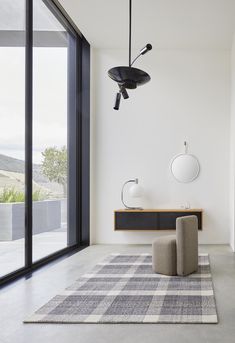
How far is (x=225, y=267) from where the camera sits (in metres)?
4.58

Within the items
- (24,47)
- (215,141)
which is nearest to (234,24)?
(215,141)

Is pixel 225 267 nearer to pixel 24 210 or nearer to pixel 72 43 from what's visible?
pixel 24 210

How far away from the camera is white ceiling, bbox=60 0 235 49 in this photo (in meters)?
4.90

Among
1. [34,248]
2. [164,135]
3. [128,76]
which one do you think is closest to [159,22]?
[164,135]

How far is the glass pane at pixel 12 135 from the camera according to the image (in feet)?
12.6

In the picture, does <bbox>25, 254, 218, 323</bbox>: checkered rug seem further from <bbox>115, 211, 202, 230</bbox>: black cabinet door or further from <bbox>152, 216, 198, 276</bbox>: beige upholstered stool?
<bbox>115, 211, 202, 230</bbox>: black cabinet door

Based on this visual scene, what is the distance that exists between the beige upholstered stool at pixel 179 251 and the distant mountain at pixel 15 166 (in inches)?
65.3

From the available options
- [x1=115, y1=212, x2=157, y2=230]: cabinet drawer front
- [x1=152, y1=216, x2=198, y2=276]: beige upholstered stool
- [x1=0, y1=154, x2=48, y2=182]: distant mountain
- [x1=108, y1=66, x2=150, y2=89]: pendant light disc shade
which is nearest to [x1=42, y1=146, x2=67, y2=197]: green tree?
[x1=0, y1=154, x2=48, y2=182]: distant mountain

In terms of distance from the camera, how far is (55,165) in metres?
5.38

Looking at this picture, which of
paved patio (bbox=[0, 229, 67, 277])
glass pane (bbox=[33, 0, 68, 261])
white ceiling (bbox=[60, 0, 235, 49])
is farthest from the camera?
white ceiling (bbox=[60, 0, 235, 49])

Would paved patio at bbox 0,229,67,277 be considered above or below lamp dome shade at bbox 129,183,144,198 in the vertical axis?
below

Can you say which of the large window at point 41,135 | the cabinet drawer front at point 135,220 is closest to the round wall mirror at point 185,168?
the cabinet drawer front at point 135,220

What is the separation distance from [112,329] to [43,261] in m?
2.43

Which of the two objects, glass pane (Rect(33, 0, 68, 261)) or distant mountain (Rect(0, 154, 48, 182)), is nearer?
distant mountain (Rect(0, 154, 48, 182))
